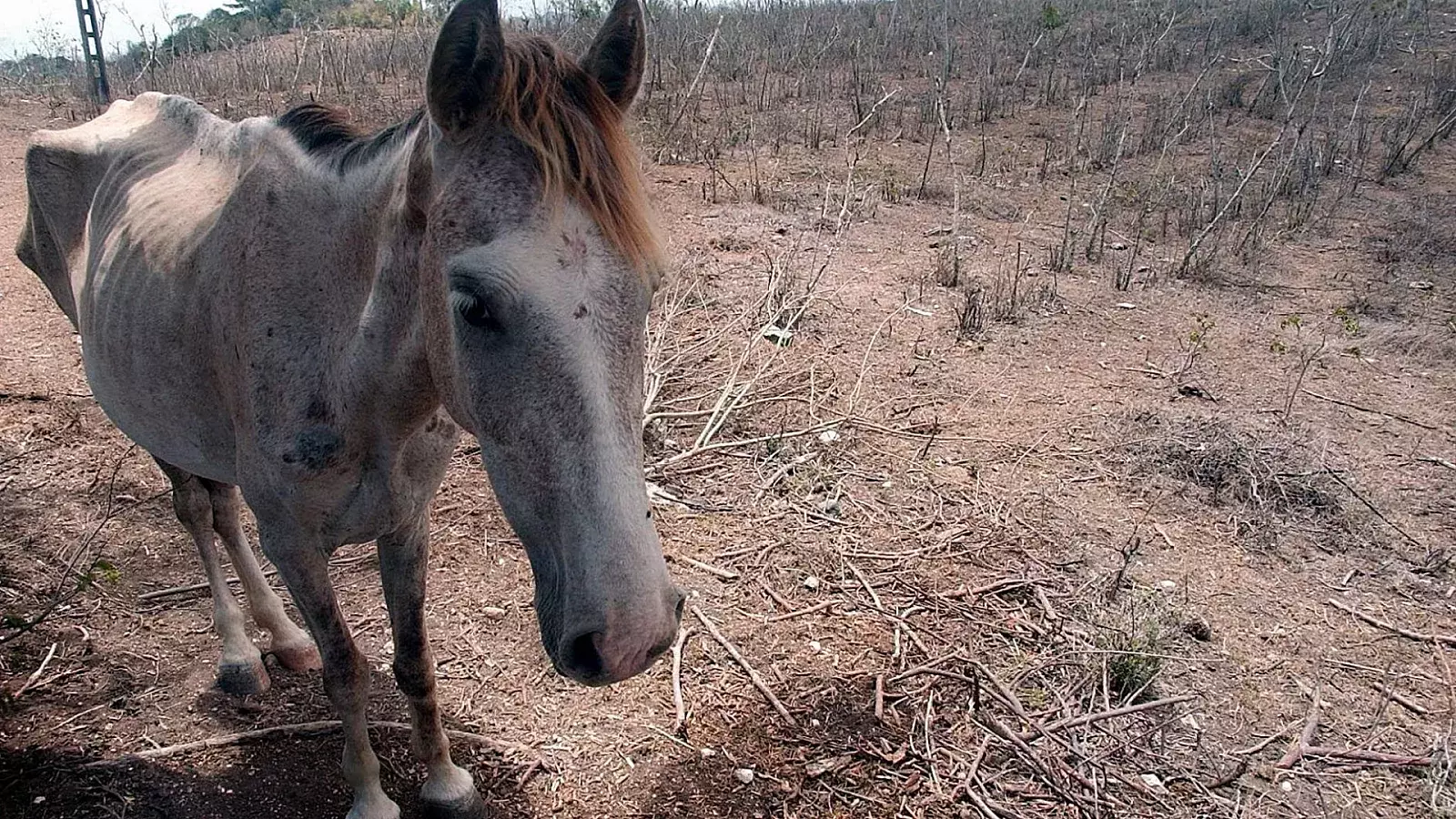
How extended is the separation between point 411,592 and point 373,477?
53 cm

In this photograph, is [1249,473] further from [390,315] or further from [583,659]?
[390,315]

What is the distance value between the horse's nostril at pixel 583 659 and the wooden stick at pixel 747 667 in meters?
1.58

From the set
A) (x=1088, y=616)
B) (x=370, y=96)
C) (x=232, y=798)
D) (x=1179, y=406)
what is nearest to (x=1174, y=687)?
(x=1088, y=616)

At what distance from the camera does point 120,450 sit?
3783 millimetres

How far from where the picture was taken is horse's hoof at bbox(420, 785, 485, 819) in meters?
2.28

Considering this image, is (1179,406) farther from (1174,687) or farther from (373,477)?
(373,477)

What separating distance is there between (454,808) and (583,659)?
1.44 metres

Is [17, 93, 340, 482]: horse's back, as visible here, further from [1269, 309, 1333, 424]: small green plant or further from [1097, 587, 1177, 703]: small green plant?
[1269, 309, 1333, 424]: small green plant

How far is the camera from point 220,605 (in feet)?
9.09

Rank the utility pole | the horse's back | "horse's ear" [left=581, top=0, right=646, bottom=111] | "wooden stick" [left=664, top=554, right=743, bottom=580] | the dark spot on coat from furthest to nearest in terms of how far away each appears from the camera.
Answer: the utility pole < "wooden stick" [left=664, top=554, right=743, bottom=580] < the horse's back < the dark spot on coat < "horse's ear" [left=581, top=0, right=646, bottom=111]

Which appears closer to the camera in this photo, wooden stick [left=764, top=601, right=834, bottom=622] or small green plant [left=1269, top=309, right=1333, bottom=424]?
wooden stick [left=764, top=601, right=834, bottom=622]

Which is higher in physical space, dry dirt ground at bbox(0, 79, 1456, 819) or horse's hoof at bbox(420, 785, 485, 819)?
dry dirt ground at bbox(0, 79, 1456, 819)

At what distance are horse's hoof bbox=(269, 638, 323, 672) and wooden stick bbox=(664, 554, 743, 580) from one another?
1305mm

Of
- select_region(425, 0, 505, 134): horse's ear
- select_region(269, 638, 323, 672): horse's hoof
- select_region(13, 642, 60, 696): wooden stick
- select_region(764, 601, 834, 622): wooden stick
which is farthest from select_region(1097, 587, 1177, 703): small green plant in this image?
select_region(13, 642, 60, 696): wooden stick
